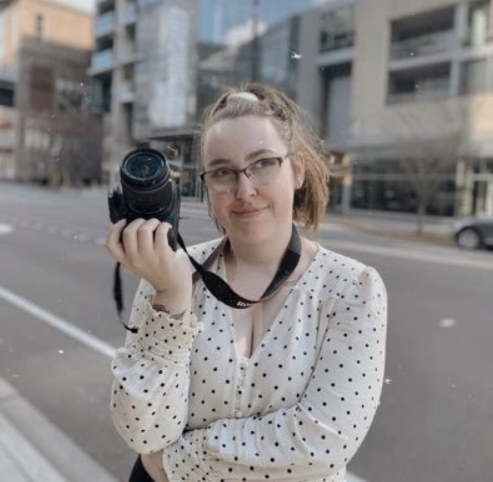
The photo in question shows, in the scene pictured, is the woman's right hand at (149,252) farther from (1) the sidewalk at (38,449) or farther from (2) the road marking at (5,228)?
(2) the road marking at (5,228)

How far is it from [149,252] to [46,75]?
1964 millimetres

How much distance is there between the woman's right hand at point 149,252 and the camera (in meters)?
0.80

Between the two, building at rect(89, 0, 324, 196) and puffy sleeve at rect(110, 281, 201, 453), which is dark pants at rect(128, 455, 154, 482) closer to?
puffy sleeve at rect(110, 281, 201, 453)

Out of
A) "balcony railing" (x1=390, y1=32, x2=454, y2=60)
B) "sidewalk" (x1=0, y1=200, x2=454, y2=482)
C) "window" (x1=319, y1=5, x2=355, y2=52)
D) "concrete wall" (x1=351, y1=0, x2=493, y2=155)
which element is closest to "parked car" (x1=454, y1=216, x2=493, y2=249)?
"concrete wall" (x1=351, y1=0, x2=493, y2=155)

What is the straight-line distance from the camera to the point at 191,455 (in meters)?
0.94

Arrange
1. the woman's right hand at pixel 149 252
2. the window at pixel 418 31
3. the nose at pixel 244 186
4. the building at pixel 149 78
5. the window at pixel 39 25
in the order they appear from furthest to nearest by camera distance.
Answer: the window at pixel 39 25 → the window at pixel 418 31 → the building at pixel 149 78 → the nose at pixel 244 186 → the woman's right hand at pixel 149 252

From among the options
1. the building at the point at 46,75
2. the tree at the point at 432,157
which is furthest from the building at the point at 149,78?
the tree at the point at 432,157

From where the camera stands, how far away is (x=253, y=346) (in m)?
0.97

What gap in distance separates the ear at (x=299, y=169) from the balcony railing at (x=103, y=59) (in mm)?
1521

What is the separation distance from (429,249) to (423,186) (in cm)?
558

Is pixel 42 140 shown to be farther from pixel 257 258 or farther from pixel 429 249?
pixel 429 249

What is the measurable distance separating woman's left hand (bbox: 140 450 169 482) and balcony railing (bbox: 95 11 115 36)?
6.33 feet

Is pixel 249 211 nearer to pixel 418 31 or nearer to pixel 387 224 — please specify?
pixel 418 31

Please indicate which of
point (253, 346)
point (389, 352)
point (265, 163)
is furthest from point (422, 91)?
point (253, 346)
